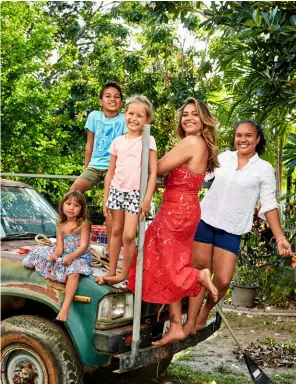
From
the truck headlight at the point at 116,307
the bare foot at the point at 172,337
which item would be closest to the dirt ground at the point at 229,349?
the bare foot at the point at 172,337

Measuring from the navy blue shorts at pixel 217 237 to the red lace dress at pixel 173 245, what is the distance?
1.02 feet

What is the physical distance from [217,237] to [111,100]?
1.65 m

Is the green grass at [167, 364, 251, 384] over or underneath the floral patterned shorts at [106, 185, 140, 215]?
underneath

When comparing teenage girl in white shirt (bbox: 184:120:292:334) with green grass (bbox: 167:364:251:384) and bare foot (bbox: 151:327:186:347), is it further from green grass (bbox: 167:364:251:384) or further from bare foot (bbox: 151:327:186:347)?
green grass (bbox: 167:364:251:384)

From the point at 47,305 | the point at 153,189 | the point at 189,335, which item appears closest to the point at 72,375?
the point at 47,305

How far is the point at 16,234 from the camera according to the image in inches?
185

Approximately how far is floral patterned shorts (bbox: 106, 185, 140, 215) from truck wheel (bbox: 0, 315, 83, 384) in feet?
3.11

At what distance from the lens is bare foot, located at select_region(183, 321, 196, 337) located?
14.0 feet

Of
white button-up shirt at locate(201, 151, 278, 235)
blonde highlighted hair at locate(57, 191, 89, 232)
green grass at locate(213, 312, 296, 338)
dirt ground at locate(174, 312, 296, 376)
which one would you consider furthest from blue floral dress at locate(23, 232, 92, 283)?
green grass at locate(213, 312, 296, 338)

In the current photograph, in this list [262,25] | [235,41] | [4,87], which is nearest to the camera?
[262,25]

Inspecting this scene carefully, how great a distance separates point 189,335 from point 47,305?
1164mm

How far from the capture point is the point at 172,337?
13.2ft

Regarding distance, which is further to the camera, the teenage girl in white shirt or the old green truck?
the teenage girl in white shirt

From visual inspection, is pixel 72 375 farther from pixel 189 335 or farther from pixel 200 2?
pixel 200 2
